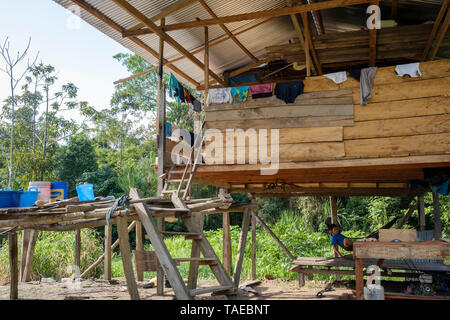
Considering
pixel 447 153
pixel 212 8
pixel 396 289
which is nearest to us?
pixel 447 153

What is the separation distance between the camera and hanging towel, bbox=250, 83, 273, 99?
7.77m

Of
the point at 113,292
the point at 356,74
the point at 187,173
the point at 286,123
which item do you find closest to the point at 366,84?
the point at 356,74

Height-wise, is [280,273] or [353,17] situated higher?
[353,17]

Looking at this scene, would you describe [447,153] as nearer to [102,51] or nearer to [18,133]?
[18,133]

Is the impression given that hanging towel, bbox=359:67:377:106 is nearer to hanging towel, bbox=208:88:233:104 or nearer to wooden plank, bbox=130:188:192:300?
hanging towel, bbox=208:88:233:104

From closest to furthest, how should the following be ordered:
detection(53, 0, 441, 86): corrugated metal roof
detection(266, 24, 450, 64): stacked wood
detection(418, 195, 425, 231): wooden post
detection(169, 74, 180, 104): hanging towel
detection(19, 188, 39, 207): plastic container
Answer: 1. detection(19, 188, 39, 207): plastic container
2. detection(53, 0, 441, 86): corrugated metal roof
3. detection(266, 24, 450, 64): stacked wood
4. detection(169, 74, 180, 104): hanging towel
5. detection(418, 195, 425, 231): wooden post

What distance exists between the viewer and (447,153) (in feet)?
22.2

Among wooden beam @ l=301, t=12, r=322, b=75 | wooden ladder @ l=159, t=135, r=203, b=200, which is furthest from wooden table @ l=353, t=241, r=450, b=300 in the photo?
wooden beam @ l=301, t=12, r=322, b=75

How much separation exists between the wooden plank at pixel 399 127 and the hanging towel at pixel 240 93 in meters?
1.92

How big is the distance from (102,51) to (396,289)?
1031 inches

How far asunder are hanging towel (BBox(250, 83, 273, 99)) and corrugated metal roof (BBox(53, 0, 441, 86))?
2.32 metres

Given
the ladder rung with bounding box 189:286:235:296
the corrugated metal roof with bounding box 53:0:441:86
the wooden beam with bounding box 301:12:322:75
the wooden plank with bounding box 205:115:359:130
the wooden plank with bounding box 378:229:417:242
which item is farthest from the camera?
the corrugated metal roof with bounding box 53:0:441:86

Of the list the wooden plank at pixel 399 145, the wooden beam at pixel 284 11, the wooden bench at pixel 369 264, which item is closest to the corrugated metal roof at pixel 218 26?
the wooden beam at pixel 284 11

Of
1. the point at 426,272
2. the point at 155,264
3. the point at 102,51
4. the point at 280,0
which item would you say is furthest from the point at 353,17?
the point at 102,51
